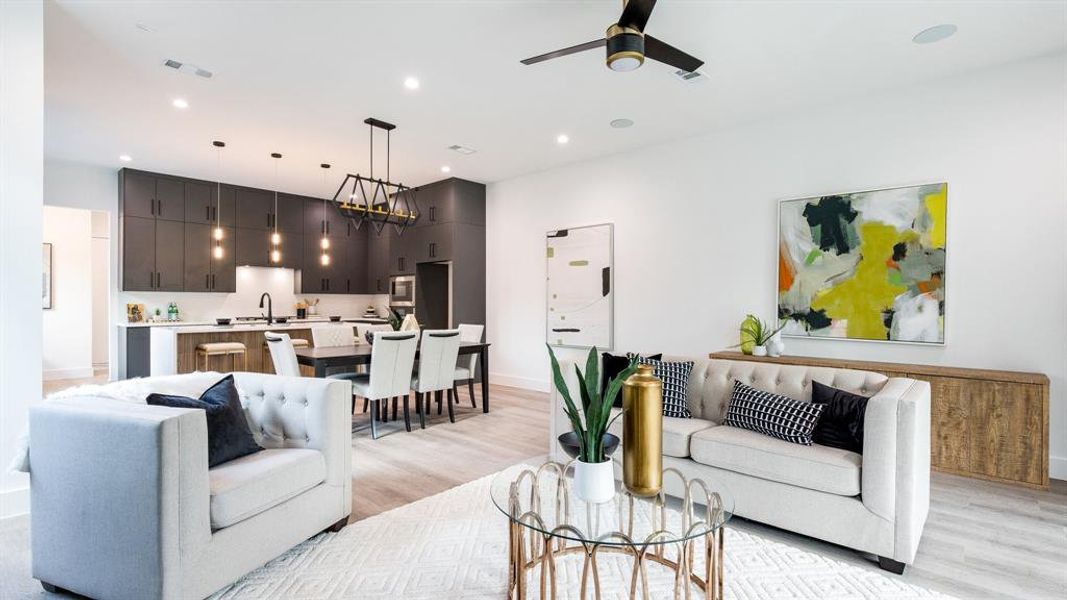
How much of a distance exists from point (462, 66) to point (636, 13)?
171 cm

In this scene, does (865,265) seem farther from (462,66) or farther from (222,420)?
(222,420)

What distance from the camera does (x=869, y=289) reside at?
4.30 m

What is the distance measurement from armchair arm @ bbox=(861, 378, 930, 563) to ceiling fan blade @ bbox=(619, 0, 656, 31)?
2081mm

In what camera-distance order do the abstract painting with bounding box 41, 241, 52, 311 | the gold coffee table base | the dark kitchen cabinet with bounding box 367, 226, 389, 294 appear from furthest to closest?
the dark kitchen cabinet with bounding box 367, 226, 389, 294, the abstract painting with bounding box 41, 241, 52, 311, the gold coffee table base

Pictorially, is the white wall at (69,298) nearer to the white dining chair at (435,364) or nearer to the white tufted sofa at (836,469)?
the white dining chair at (435,364)

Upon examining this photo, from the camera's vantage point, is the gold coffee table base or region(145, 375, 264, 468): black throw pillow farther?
region(145, 375, 264, 468): black throw pillow

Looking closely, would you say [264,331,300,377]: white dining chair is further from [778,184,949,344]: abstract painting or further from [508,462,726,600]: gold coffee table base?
[778,184,949,344]: abstract painting

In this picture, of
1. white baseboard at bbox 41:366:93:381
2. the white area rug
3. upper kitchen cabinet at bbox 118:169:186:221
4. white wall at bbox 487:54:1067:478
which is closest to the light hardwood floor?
the white area rug

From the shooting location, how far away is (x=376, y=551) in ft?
8.09

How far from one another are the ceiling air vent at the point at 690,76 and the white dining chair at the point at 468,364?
3.23 m

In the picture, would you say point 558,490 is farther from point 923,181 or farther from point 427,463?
point 923,181

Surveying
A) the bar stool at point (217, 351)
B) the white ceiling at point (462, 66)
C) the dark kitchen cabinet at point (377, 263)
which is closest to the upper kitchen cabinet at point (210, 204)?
the white ceiling at point (462, 66)

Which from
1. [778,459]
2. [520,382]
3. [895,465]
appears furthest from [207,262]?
[895,465]

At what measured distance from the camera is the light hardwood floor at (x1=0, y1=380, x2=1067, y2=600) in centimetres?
225
